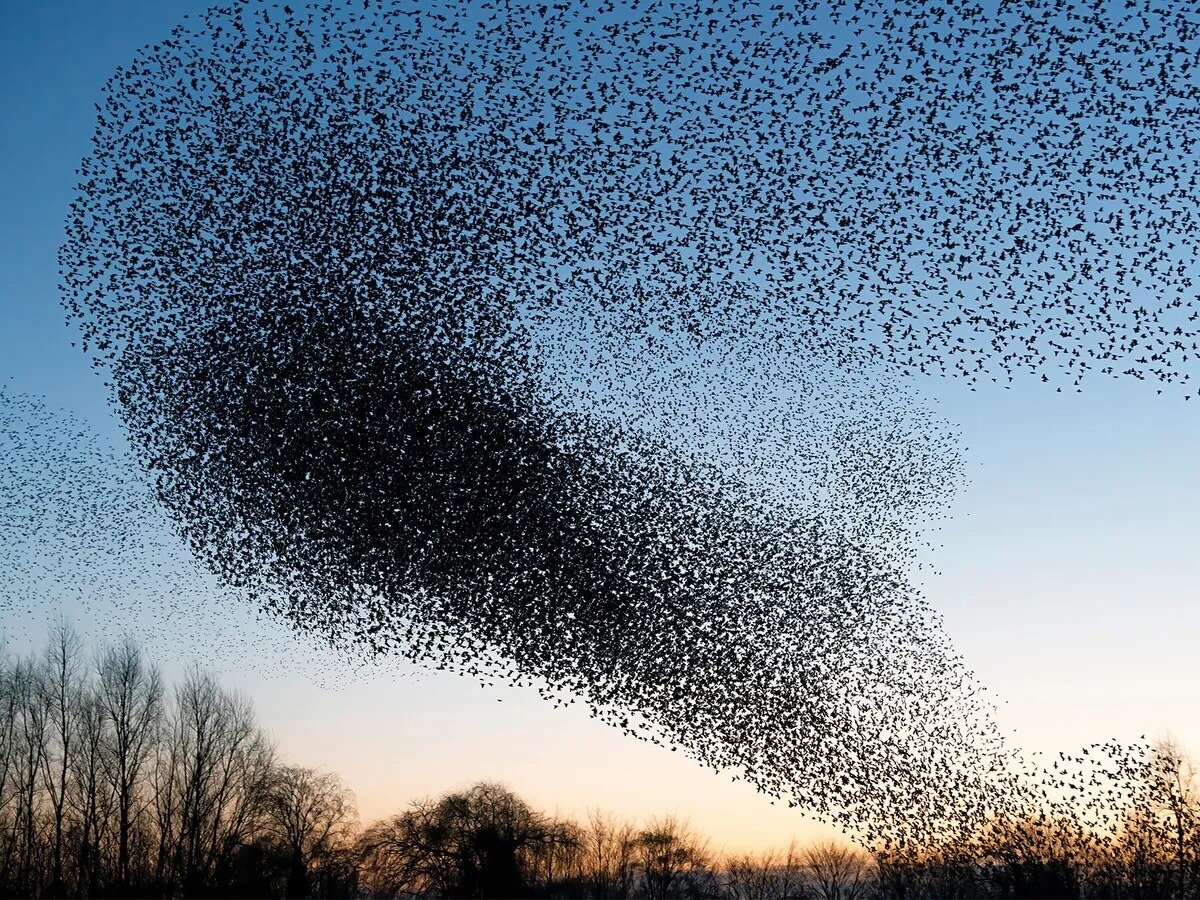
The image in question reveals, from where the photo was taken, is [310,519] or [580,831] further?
[580,831]

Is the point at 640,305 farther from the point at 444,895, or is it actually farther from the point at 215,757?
the point at 444,895

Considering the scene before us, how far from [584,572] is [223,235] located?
11579 mm

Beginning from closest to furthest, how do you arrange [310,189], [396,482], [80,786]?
[310,189]
[396,482]
[80,786]

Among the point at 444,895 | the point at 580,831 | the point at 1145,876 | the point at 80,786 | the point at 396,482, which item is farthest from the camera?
the point at 580,831

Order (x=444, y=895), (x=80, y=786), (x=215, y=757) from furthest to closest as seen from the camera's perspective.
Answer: (x=444, y=895) → (x=215, y=757) → (x=80, y=786)

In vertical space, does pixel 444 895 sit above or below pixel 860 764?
below

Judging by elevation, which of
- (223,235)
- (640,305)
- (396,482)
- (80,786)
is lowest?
(80,786)

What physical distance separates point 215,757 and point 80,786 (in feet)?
18.6

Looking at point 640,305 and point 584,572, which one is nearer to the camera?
point 640,305

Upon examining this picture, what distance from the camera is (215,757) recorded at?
42406 mm

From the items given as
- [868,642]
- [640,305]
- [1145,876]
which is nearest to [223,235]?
[640,305]

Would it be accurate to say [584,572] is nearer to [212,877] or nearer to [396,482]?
[396,482]

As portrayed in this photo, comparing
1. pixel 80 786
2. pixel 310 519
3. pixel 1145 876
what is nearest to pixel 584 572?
pixel 310 519

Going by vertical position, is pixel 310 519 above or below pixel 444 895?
above
